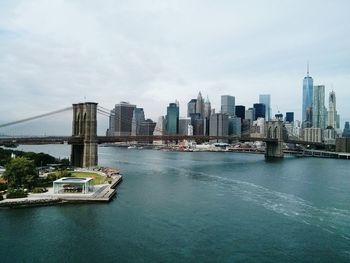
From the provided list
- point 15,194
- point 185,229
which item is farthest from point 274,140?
point 185,229

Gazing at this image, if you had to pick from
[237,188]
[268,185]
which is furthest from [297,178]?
[237,188]


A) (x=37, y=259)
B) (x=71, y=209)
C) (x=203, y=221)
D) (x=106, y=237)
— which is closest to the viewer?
(x=37, y=259)

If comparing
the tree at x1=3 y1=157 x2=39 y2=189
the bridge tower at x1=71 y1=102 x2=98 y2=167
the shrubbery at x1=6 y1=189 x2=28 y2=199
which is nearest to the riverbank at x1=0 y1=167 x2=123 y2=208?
the shrubbery at x1=6 y1=189 x2=28 y2=199

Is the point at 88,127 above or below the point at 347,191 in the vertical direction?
above

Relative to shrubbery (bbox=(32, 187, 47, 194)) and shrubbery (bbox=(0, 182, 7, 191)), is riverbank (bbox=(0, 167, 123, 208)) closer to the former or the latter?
shrubbery (bbox=(32, 187, 47, 194))

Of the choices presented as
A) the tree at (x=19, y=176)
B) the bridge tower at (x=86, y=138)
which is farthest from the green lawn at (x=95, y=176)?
the bridge tower at (x=86, y=138)

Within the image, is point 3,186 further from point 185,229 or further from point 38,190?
point 185,229

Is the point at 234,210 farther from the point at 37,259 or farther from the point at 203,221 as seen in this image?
the point at 37,259
